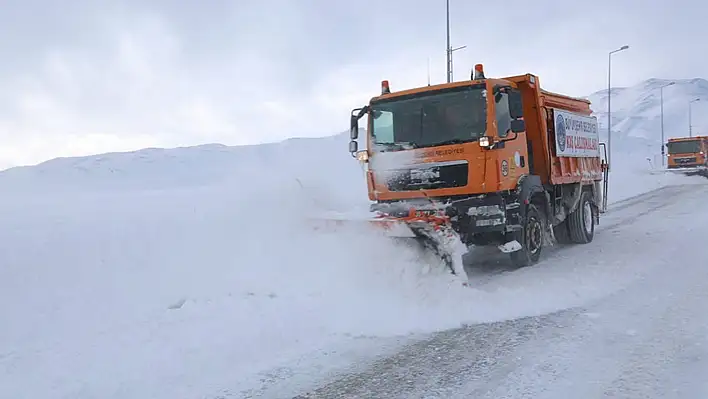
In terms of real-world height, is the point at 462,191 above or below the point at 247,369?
above

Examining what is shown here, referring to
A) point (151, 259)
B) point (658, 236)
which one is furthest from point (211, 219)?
point (658, 236)

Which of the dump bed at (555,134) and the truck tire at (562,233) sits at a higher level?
the dump bed at (555,134)

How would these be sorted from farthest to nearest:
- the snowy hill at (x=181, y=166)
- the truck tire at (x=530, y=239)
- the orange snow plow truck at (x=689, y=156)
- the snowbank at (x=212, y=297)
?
the orange snow plow truck at (x=689, y=156) < the snowy hill at (x=181, y=166) < the truck tire at (x=530, y=239) < the snowbank at (x=212, y=297)

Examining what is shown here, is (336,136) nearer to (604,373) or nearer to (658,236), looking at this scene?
(658,236)

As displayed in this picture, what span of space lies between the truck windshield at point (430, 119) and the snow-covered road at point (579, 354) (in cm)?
227

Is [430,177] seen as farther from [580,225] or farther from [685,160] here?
[685,160]

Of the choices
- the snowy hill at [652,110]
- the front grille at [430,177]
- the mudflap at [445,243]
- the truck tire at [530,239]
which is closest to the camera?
the mudflap at [445,243]

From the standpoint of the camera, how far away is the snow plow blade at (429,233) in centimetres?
701

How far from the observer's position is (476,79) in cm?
778

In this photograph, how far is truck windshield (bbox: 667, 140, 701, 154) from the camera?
32.1 meters

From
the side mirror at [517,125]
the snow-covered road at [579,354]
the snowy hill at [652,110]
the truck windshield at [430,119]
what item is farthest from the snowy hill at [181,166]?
the snowy hill at [652,110]

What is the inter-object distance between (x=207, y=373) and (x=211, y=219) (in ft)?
17.2

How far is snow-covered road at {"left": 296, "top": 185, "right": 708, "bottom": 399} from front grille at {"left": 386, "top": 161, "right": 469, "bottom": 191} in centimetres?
178

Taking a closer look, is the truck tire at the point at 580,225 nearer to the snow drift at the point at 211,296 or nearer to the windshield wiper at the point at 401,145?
the snow drift at the point at 211,296
